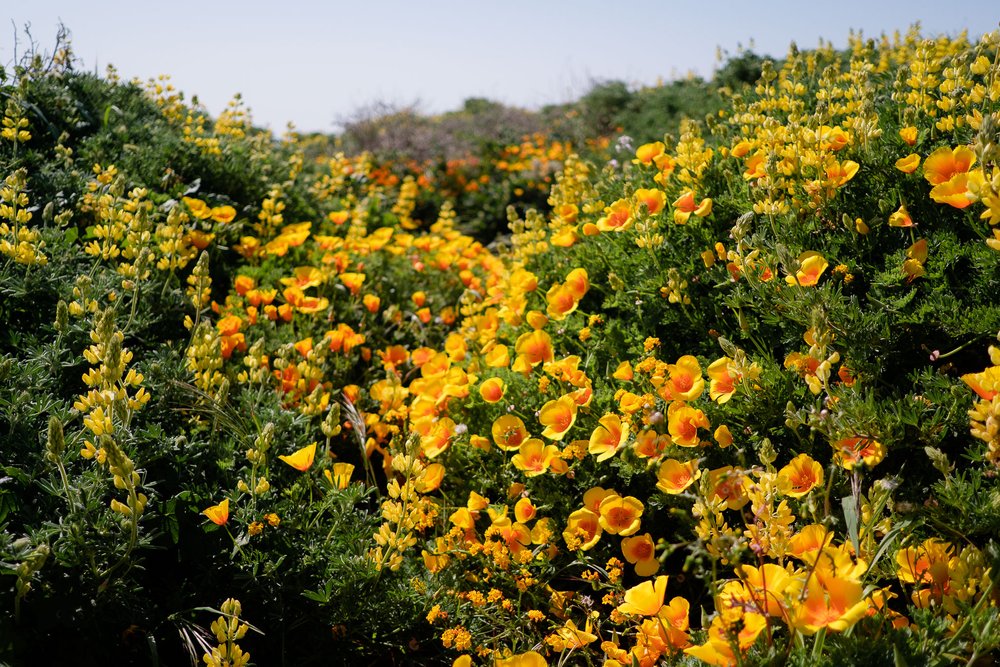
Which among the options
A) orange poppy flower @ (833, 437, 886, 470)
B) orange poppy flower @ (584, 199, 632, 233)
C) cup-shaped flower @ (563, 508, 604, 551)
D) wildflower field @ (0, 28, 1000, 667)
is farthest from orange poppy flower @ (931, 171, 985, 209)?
cup-shaped flower @ (563, 508, 604, 551)

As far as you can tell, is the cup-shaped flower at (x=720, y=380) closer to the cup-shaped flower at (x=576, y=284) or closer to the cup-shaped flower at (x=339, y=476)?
the cup-shaped flower at (x=576, y=284)

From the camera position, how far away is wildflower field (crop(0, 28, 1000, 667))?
159 centimetres

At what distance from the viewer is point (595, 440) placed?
2.07 m

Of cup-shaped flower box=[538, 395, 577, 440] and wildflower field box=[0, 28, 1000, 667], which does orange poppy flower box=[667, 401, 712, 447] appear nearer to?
wildflower field box=[0, 28, 1000, 667]

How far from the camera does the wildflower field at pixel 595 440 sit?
5.22 ft

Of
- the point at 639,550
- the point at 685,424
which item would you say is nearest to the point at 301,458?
the point at 639,550

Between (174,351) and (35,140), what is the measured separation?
195cm

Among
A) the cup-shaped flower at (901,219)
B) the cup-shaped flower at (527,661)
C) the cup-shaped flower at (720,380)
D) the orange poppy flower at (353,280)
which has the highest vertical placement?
the orange poppy flower at (353,280)

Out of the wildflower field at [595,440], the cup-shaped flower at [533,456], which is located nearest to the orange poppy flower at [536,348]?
the wildflower field at [595,440]

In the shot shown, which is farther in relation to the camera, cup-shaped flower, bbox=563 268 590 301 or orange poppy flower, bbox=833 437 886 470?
cup-shaped flower, bbox=563 268 590 301

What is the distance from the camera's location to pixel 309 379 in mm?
2637

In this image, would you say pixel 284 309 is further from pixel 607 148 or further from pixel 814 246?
pixel 607 148

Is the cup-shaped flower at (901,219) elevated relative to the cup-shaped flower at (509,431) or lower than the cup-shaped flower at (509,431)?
elevated

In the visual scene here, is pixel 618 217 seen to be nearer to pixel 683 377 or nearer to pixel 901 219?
pixel 683 377
